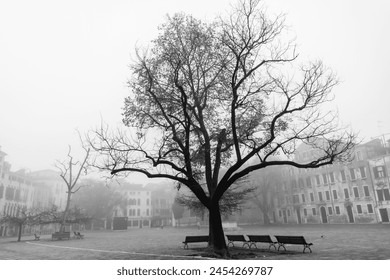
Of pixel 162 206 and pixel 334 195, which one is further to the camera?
pixel 162 206

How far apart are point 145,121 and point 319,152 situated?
40822mm

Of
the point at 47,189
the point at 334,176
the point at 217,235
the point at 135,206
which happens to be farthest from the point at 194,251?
the point at 135,206

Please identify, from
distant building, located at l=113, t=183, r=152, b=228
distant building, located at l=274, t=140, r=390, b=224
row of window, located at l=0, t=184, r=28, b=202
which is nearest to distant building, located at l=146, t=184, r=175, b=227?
distant building, located at l=113, t=183, r=152, b=228

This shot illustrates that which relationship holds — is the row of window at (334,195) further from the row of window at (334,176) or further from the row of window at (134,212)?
the row of window at (134,212)

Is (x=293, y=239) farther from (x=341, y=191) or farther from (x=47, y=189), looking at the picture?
(x=47, y=189)

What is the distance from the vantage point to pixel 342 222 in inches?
1805

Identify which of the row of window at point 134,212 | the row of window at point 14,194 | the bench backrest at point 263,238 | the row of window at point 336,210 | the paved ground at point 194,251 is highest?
the row of window at point 14,194

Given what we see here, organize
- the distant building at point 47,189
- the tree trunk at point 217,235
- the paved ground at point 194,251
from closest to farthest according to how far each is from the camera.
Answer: the paved ground at point 194,251 < the tree trunk at point 217,235 < the distant building at point 47,189

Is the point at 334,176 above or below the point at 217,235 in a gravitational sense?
above

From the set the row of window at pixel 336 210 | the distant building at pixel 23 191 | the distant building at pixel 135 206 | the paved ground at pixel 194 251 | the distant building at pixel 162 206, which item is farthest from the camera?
the distant building at pixel 162 206

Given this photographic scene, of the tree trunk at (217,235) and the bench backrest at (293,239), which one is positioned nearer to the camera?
the bench backrest at (293,239)

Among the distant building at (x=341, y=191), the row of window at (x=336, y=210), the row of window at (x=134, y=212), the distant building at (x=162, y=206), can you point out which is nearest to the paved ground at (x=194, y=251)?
the distant building at (x=341, y=191)

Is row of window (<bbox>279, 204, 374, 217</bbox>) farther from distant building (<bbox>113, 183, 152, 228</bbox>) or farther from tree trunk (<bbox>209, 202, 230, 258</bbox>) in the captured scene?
distant building (<bbox>113, 183, 152, 228</bbox>)

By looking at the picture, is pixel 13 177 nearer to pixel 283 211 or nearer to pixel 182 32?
pixel 182 32
